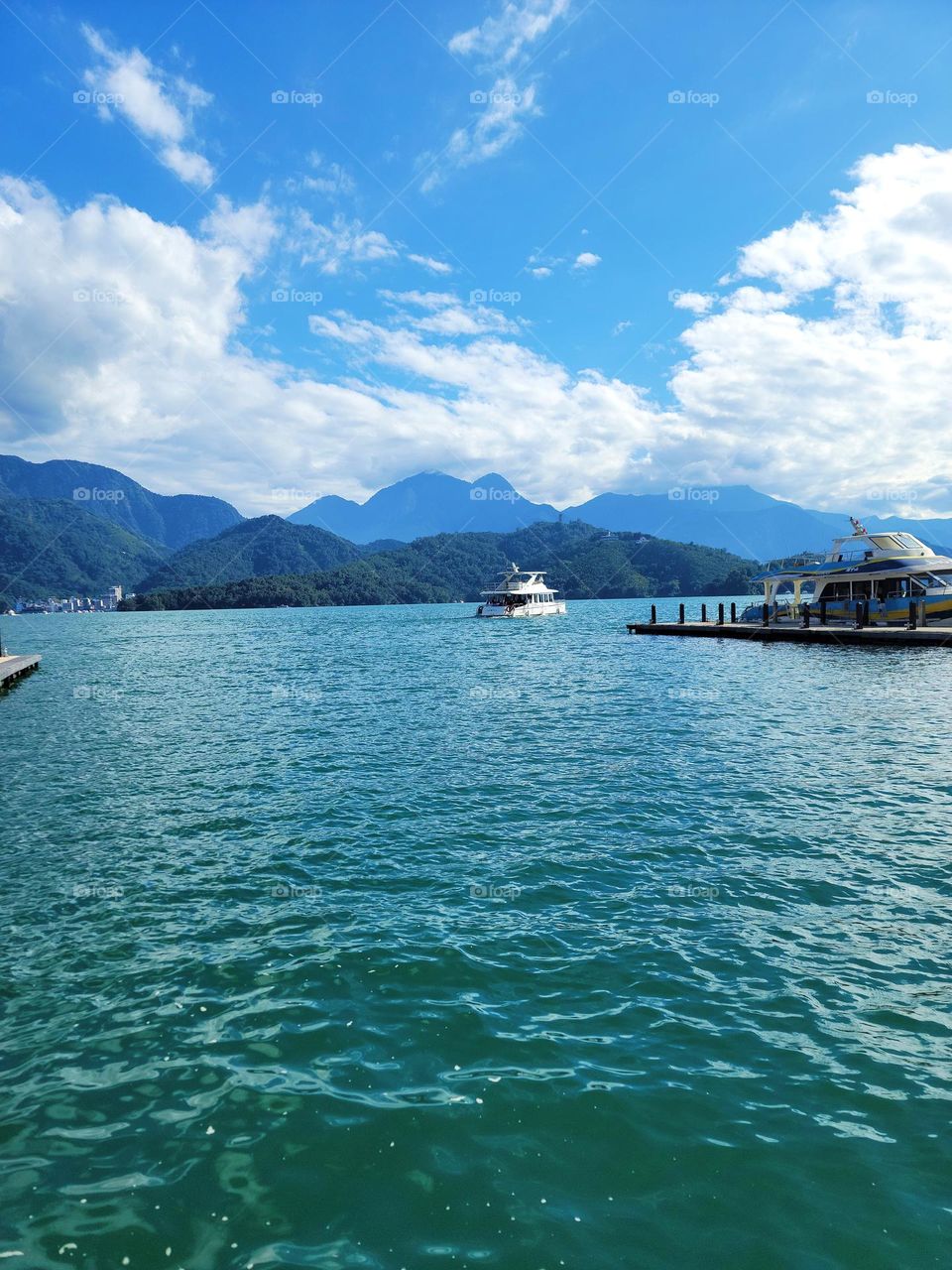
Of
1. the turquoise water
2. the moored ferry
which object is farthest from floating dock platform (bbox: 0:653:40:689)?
the moored ferry

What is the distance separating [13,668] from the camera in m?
44.5

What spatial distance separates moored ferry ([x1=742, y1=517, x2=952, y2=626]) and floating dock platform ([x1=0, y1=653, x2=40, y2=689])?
56.0 meters

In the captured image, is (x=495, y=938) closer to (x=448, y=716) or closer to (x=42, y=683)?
(x=448, y=716)

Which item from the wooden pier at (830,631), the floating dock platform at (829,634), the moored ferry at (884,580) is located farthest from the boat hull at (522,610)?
the moored ferry at (884,580)

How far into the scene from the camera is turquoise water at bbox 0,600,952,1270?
5320 mm

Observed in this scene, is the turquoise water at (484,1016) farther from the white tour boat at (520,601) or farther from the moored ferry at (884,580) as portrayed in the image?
the white tour boat at (520,601)

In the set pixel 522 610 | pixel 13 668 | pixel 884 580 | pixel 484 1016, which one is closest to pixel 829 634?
pixel 884 580

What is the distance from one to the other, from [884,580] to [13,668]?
2376 inches

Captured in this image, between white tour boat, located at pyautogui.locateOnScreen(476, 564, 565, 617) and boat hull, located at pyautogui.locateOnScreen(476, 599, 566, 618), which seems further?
white tour boat, located at pyautogui.locateOnScreen(476, 564, 565, 617)

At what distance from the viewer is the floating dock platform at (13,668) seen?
40778 mm

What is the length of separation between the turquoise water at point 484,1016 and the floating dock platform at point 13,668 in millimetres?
26798

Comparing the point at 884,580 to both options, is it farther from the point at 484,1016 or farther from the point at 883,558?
the point at 484,1016

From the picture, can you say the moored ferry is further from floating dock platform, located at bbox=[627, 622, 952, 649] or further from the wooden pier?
floating dock platform, located at bbox=[627, 622, 952, 649]

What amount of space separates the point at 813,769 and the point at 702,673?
21.5m
